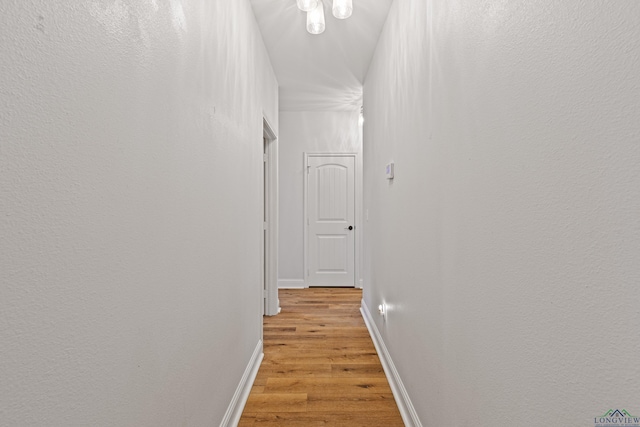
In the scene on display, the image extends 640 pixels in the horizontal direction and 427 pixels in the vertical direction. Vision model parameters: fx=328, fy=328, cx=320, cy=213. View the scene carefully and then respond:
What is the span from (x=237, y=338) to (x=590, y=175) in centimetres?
179

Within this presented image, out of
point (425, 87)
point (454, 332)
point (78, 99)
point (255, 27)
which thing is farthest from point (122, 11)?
point (255, 27)

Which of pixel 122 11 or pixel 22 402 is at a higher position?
pixel 122 11

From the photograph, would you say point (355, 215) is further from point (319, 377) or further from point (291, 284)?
point (319, 377)

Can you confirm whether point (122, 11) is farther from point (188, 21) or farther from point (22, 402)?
point (22, 402)

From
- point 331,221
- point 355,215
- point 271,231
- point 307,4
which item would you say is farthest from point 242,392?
point 355,215

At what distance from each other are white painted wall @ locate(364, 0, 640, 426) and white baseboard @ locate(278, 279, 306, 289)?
3.19 m

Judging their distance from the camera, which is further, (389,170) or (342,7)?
(389,170)

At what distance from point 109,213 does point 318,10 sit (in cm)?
198

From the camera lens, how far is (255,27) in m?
2.40

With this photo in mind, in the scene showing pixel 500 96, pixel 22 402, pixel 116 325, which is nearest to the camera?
pixel 22 402

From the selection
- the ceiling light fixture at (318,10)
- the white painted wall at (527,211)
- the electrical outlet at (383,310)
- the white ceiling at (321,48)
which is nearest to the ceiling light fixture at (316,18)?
the ceiling light fixture at (318,10)

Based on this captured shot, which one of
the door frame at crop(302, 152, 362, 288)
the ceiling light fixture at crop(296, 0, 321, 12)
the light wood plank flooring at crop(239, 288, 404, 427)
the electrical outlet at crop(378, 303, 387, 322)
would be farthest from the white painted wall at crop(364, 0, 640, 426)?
the door frame at crop(302, 152, 362, 288)

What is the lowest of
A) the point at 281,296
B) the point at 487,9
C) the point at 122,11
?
the point at 281,296

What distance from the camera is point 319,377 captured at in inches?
90.0
